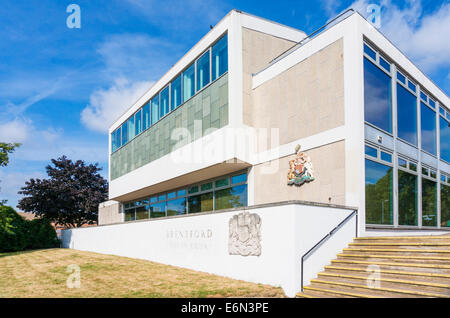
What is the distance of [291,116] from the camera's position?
1448cm

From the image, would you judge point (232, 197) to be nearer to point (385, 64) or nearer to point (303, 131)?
point (303, 131)

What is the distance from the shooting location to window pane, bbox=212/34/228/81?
1653 centimetres

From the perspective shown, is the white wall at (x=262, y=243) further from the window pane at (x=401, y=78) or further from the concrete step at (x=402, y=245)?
the window pane at (x=401, y=78)

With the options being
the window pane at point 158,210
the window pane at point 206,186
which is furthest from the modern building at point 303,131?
the window pane at point 158,210

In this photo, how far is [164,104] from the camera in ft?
72.4

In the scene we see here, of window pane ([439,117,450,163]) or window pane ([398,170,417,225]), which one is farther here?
window pane ([439,117,450,163])

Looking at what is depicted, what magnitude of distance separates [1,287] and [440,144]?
19512 mm

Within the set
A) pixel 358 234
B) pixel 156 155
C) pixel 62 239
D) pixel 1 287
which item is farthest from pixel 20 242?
pixel 358 234

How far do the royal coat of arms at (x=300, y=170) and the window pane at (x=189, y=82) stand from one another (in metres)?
7.36

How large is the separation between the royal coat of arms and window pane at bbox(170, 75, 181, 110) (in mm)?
8609

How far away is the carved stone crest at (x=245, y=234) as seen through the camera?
34.2ft

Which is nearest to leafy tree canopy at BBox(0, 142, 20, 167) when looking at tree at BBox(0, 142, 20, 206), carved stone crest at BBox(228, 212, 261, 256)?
tree at BBox(0, 142, 20, 206)

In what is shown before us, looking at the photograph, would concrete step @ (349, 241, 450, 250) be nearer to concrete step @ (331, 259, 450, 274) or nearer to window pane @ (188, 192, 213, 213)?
concrete step @ (331, 259, 450, 274)

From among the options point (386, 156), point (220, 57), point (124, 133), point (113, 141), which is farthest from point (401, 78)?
point (113, 141)
